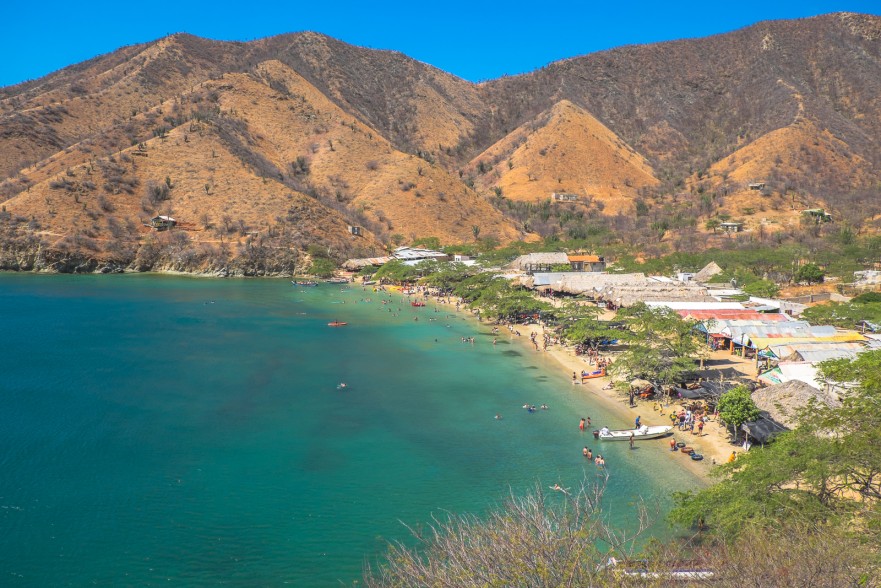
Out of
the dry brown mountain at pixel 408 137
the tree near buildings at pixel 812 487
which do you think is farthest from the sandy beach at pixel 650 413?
the dry brown mountain at pixel 408 137

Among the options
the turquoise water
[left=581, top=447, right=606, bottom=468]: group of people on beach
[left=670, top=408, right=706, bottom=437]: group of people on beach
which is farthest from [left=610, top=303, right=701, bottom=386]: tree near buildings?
[left=581, top=447, right=606, bottom=468]: group of people on beach

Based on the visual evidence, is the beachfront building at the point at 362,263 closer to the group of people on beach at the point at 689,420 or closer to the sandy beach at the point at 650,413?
the sandy beach at the point at 650,413

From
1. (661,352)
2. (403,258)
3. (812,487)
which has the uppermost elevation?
(403,258)

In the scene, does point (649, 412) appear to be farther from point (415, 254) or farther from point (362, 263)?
point (415, 254)

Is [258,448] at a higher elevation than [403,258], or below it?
below

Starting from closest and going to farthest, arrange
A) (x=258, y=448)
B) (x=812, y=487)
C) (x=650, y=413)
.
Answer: (x=812, y=487)
(x=258, y=448)
(x=650, y=413)

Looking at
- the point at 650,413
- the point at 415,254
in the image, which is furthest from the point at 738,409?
the point at 415,254

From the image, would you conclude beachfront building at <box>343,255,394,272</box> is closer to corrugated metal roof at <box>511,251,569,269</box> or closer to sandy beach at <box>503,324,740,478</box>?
corrugated metal roof at <box>511,251,569,269</box>
